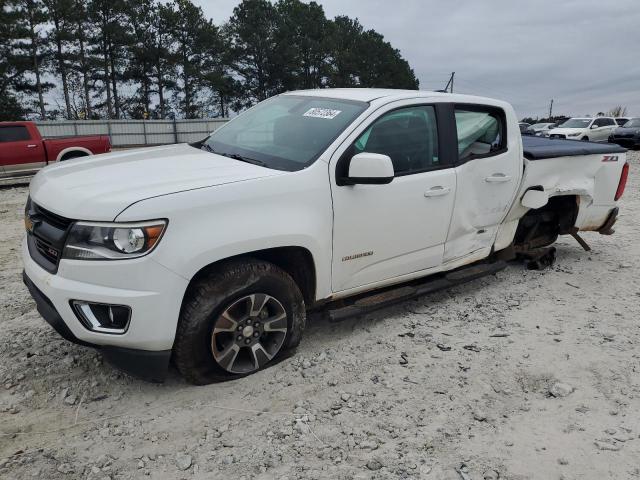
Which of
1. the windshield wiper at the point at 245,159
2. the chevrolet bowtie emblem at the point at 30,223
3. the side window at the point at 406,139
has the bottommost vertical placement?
the chevrolet bowtie emblem at the point at 30,223

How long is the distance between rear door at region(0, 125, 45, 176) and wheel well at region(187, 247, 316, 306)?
39.1ft

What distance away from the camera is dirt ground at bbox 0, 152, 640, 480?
250 cm

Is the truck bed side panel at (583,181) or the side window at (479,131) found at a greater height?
the side window at (479,131)

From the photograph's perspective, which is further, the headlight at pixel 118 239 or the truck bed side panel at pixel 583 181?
the truck bed side panel at pixel 583 181

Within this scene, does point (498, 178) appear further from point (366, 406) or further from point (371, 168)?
point (366, 406)

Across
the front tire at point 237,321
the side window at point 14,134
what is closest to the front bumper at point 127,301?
the front tire at point 237,321

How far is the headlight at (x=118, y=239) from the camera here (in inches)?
101

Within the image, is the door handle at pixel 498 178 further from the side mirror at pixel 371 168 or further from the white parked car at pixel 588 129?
the white parked car at pixel 588 129

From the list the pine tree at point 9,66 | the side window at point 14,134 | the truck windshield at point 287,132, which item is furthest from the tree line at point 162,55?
the truck windshield at point 287,132

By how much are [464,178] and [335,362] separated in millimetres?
1792

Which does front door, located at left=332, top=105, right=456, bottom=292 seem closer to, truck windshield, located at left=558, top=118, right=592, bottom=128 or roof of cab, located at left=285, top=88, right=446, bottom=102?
roof of cab, located at left=285, top=88, right=446, bottom=102

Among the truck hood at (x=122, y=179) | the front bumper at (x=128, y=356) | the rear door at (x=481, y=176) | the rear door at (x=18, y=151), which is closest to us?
the truck hood at (x=122, y=179)

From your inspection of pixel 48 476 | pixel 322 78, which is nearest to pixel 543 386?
pixel 48 476

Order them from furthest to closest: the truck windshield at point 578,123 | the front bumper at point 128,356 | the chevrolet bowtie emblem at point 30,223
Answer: the truck windshield at point 578,123 < the chevrolet bowtie emblem at point 30,223 < the front bumper at point 128,356
